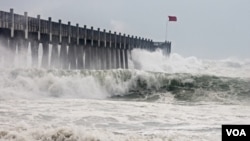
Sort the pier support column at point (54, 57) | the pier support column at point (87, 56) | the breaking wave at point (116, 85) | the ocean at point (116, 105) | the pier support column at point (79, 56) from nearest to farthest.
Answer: the ocean at point (116, 105)
the breaking wave at point (116, 85)
the pier support column at point (54, 57)
the pier support column at point (79, 56)
the pier support column at point (87, 56)

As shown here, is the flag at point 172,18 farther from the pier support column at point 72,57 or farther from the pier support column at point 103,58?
the pier support column at point 72,57

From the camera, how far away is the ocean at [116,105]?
1099cm

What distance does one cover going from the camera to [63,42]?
29.3 meters

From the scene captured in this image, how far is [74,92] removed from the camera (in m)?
24.1

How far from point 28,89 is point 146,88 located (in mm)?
9166

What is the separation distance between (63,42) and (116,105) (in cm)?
1249

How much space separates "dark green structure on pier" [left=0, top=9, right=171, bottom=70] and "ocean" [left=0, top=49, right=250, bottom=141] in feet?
4.82

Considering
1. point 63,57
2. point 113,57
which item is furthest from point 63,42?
point 113,57

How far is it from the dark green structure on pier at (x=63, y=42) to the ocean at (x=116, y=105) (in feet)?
4.82

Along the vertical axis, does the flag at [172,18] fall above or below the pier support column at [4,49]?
above

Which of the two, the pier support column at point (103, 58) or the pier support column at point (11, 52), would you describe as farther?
the pier support column at point (103, 58)

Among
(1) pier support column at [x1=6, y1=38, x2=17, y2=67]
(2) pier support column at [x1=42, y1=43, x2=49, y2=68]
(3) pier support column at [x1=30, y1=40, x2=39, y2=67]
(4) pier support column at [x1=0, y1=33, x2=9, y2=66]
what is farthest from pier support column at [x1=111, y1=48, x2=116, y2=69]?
(4) pier support column at [x1=0, y1=33, x2=9, y2=66]

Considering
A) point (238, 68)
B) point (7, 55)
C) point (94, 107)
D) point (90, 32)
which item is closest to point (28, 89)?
point (7, 55)

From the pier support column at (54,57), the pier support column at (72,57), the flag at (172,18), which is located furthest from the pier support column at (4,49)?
the flag at (172,18)
